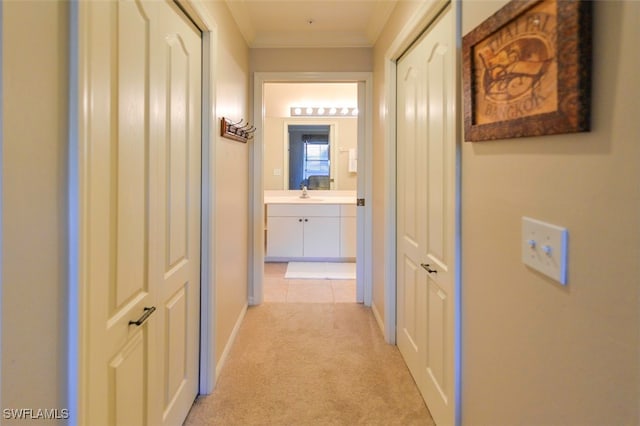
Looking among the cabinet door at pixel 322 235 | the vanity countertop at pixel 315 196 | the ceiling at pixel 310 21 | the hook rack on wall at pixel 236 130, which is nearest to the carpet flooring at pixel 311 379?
the hook rack on wall at pixel 236 130

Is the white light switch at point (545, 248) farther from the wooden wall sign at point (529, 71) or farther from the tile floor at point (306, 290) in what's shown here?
the tile floor at point (306, 290)

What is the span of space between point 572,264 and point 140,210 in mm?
1227

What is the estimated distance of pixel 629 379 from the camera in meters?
0.67

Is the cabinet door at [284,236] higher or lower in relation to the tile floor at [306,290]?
higher

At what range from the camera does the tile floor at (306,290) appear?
357 centimetres

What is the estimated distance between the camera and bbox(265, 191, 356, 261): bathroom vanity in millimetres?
4840

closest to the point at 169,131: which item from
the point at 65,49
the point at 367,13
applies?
the point at 65,49

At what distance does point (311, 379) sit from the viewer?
218 cm

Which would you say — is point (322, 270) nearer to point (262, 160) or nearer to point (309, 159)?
point (309, 159)

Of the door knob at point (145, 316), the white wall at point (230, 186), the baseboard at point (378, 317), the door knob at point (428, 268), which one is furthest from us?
the baseboard at point (378, 317)

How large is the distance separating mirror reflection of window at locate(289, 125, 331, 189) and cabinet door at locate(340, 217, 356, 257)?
28.0 inches
